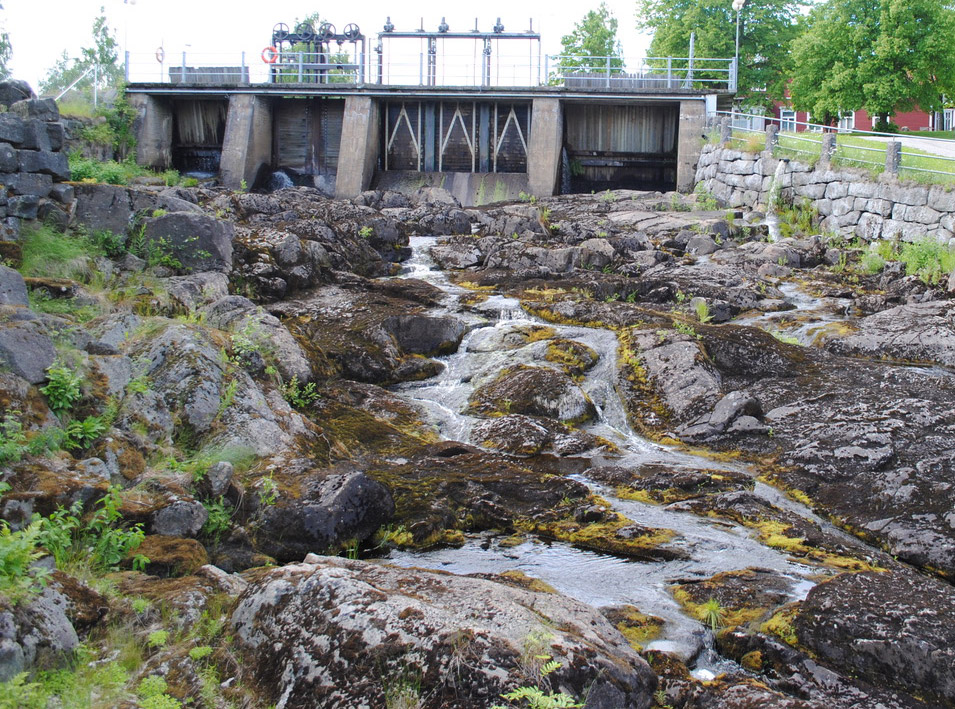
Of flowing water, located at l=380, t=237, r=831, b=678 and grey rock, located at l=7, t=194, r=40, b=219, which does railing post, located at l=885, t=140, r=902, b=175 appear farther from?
grey rock, located at l=7, t=194, r=40, b=219

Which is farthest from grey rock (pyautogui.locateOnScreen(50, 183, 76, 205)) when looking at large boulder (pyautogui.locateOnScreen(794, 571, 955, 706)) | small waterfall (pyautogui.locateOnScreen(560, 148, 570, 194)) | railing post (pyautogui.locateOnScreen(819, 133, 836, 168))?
small waterfall (pyautogui.locateOnScreen(560, 148, 570, 194))

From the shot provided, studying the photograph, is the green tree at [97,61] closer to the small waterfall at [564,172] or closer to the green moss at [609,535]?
the small waterfall at [564,172]

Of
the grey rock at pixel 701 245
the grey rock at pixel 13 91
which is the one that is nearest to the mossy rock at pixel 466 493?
the grey rock at pixel 13 91

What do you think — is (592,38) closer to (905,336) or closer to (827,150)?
(827,150)

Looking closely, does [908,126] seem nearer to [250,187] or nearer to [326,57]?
[326,57]

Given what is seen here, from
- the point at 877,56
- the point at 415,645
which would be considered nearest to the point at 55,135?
the point at 415,645

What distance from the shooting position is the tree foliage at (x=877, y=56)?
27328 millimetres

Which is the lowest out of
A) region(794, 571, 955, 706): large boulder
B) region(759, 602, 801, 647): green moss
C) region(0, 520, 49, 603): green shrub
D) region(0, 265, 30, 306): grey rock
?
region(759, 602, 801, 647): green moss

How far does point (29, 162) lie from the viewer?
32.8ft

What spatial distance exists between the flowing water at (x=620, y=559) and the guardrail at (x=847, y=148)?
32.0 ft

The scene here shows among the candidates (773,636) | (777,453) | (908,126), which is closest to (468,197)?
(777,453)

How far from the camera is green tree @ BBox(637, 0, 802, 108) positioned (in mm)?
32875

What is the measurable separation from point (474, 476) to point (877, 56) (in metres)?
26.4

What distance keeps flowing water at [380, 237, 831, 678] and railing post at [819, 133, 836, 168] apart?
37.1 feet
